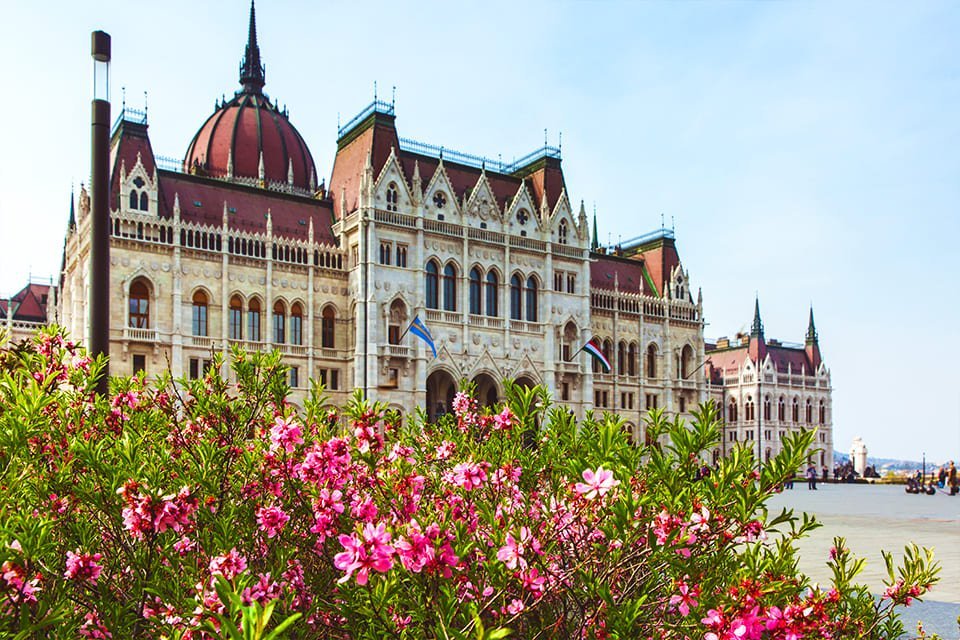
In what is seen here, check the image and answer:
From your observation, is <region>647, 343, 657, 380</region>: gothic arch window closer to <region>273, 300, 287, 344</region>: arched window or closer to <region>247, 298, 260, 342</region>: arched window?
<region>273, 300, 287, 344</region>: arched window

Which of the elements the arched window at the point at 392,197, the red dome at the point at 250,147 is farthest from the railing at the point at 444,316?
the red dome at the point at 250,147

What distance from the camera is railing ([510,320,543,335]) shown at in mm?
46938

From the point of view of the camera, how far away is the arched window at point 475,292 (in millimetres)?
45906

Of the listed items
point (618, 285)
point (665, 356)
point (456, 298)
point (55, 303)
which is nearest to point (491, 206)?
point (456, 298)

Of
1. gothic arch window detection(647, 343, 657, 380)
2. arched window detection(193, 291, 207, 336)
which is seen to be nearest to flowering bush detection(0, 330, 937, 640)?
arched window detection(193, 291, 207, 336)

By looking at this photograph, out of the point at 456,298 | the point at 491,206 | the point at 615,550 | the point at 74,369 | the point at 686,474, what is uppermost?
the point at 491,206

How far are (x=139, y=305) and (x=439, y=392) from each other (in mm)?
15570

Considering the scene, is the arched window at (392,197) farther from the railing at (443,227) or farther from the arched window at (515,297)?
the arched window at (515,297)

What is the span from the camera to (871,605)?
16.1ft

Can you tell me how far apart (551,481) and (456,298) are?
38991 millimetres

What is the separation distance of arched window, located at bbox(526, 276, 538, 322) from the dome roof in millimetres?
14334

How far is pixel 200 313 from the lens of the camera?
39.7 meters

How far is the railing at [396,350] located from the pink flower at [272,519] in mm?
36457

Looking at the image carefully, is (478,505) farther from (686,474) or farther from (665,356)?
(665,356)
